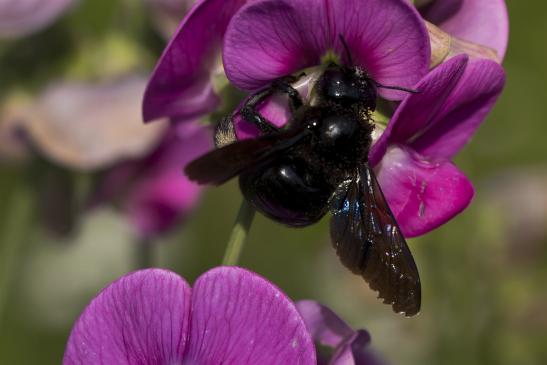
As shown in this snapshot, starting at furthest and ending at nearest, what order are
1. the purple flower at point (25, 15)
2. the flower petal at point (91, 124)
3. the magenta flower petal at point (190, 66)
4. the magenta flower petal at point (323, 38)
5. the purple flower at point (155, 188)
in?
the purple flower at point (155, 188)
the flower petal at point (91, 124)
the purple flower at point (25, 15)
the magenta flower petal at point (190, 66)
the magenta flower petal at point (323, 38)

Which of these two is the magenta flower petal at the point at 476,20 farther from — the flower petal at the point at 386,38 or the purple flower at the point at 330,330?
the purple flower at the point at 330,330

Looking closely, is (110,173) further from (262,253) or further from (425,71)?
(425,71)

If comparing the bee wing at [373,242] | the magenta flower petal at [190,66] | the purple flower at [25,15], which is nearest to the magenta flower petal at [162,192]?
the purple flower at [25,15]

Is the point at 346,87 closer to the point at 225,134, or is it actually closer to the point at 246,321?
the point at 225,134

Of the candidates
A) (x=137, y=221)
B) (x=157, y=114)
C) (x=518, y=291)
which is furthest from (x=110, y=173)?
(x=157, y=114)

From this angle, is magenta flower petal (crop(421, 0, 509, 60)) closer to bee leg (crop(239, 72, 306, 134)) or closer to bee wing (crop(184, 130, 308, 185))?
bee leg (crop(239, 72, 306, 134))
